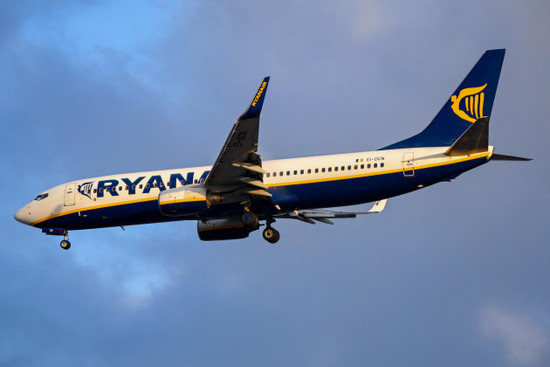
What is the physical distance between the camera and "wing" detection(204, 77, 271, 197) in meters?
45.5

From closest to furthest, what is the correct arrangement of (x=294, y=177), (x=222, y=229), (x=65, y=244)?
(x=294, y=177) → (x=222, y=229) → (x=65, y=244)

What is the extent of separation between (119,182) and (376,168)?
1461 cm

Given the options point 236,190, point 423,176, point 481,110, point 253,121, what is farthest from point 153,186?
point 481,110

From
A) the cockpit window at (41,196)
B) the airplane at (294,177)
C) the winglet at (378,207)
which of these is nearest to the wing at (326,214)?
the winglet at (378,207)

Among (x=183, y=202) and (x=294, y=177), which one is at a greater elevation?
(x=294, y=177)

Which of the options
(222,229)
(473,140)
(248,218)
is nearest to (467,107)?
(473,140)

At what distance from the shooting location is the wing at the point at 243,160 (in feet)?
149

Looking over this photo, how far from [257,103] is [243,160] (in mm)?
3999

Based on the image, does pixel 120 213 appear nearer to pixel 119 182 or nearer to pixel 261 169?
pixel 119 182

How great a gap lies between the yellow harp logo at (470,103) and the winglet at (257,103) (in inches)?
448

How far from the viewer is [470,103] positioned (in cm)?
5038

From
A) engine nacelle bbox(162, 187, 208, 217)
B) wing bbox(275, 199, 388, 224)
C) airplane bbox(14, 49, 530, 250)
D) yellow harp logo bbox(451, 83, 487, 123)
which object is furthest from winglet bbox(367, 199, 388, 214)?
engine nacelle bbox(162, 187, 208, 217)

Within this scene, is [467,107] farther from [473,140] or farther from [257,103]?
[257,103]

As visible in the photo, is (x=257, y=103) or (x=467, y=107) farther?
(x=467, y=107)
